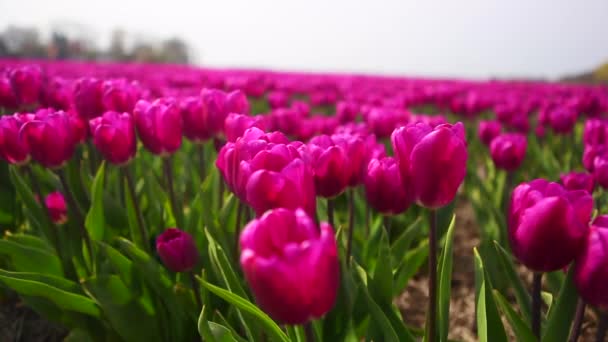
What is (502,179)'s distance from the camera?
3.39m

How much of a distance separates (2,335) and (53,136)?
3.19 ft

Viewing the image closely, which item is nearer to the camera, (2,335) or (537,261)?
(537,261)

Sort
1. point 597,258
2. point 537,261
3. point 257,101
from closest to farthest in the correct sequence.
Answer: point 597,258, point 537,261, point 257,101

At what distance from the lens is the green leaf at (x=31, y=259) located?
5.61 feet

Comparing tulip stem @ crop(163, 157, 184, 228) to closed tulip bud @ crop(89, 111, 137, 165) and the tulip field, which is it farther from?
closed tulip bud @ crop(89, 111, 137, 165)

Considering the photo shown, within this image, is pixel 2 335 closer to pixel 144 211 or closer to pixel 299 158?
pixel 144 211

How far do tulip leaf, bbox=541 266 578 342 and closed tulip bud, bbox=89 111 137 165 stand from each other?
1558 millimetres

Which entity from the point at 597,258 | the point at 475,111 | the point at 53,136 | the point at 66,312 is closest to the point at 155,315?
the point at 66,312

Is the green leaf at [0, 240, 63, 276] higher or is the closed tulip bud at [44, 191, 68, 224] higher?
the closed tulip bud at [44, 191, 68, 224]

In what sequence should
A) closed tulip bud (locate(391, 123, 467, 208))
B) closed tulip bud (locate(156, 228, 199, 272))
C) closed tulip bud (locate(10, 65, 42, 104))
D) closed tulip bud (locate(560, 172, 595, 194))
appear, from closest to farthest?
1. closed tulip bud (locate(391, 123, 467, 208))
2. closed tulip bud (locate(156, 228, 199, 272))
3. closed tulip bud (locate(560, 172, 595, 194))
4. closed tulip bud (locate(10, 65, 42, 104))

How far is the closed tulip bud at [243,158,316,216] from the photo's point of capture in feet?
2.92

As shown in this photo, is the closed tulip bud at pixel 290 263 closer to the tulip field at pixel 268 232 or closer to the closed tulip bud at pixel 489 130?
the tulip field at pixel 268 232

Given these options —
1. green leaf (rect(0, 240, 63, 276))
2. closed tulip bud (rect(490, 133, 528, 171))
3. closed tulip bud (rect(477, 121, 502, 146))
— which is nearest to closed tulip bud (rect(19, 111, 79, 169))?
green leaf (rect(0, 240, 63, 276))

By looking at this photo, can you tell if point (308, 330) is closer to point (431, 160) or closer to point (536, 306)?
point (431, 160)
